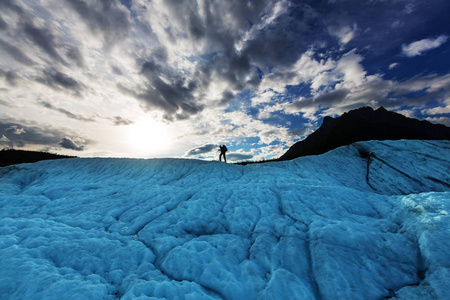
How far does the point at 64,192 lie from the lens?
1573 cm

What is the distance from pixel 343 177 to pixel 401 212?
30.4 ft

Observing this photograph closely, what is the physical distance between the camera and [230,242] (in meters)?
8.77

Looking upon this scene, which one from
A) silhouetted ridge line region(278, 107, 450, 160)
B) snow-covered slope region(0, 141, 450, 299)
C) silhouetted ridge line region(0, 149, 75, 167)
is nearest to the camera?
snow-covered slope region(0, 141, 450, 299)

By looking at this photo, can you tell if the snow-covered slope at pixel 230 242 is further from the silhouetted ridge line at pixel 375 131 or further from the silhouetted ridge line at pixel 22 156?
the silhouetted ridge line at pixel 375 131

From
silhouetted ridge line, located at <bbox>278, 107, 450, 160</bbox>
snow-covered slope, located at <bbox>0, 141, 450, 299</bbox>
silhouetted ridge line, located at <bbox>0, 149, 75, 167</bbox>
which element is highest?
silhouetted ridge line, located at <bbox>278, 107, 450, 160</bbox>

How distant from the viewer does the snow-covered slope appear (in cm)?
613

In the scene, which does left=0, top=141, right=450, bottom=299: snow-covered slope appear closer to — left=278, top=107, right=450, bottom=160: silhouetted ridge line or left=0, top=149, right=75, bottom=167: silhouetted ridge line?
left=0, top=149, right=75, bottom=167: silhouetted ridge line

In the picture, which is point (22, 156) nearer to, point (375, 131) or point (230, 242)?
point (230, 242)

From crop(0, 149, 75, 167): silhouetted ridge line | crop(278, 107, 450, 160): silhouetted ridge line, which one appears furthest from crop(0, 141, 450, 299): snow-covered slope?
crop(278, 107, 450, 160): silhouetted ridge line

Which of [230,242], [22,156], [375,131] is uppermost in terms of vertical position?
[375,131]

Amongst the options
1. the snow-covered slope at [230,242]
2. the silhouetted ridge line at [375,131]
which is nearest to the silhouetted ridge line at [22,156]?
the snow-covered slope at [230,242]

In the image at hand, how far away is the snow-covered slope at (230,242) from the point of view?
20.1ft

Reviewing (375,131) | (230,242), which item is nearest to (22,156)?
(230,242)

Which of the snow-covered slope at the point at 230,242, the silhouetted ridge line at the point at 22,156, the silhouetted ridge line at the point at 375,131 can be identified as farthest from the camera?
the silhouetted ridge line at the point at 375,131
